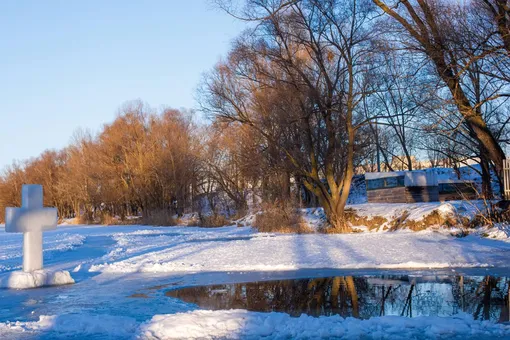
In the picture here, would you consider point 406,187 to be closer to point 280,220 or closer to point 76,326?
point 280,220

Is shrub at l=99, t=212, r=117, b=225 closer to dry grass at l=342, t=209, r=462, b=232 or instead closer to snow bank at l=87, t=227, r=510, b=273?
dry grass at l=342, t=209, r=462, b=232

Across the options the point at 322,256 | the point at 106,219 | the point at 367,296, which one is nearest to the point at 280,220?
→ the point at 322,256

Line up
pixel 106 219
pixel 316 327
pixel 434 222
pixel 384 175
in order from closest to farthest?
pixel 316 327 < pixel 434 222 < pixel 384 175 < pixel 106 219

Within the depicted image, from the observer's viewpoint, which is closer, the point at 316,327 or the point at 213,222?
the point at 316,327

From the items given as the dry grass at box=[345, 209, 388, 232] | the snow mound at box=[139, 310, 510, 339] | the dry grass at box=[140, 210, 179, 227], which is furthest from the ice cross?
the dry grass at box=[140, 210, 179, 227]

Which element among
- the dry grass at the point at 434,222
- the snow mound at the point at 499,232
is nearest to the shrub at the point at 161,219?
the dry grass at the point at 434,222

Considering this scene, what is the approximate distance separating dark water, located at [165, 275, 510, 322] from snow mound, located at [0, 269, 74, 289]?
107 inches

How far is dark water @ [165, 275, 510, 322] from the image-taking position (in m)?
7.96

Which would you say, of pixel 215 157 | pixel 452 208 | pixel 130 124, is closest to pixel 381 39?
pixel 452 208

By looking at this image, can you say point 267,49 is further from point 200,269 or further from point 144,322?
point 144,322

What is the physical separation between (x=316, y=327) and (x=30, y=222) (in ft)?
23.9

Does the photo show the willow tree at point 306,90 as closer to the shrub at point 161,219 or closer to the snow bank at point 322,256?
the snow bank at point 322,256

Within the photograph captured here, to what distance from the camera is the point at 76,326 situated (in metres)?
7.26

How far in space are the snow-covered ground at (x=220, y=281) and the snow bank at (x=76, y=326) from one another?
0.01 metres
